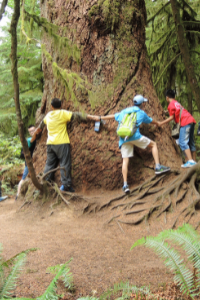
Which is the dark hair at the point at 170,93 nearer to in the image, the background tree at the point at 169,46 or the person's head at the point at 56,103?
the background tree at the point at 169,46

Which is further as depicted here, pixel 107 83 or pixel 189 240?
pixel 107 83

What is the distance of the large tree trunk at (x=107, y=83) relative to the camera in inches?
242

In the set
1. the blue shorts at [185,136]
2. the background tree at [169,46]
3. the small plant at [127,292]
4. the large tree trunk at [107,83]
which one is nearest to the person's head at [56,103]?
the large tree trunk at [107,83]

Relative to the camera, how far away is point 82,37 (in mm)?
6379

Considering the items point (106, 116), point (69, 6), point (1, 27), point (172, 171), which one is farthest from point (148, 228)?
point (1, 27)

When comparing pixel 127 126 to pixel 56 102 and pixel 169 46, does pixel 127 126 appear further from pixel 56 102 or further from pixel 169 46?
pixel 169 46

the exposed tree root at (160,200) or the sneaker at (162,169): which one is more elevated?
→ the sneaker at (162,169)

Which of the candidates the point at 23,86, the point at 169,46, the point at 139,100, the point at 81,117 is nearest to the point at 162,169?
the point at 139,100

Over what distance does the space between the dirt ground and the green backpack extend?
4.40 feet

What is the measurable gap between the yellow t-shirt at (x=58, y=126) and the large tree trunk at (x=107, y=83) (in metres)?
0.24

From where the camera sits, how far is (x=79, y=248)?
4254 millimetres

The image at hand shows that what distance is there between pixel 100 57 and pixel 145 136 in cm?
219

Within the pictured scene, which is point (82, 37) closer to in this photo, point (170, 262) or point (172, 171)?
point (172, 171)

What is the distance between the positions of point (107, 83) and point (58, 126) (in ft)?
5.12
